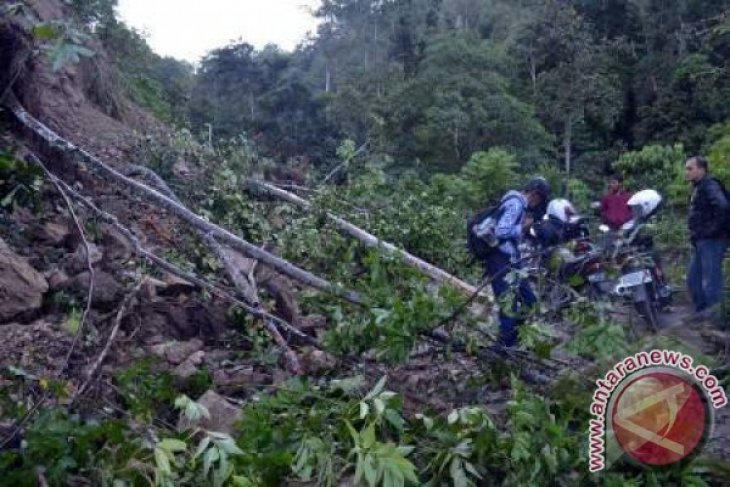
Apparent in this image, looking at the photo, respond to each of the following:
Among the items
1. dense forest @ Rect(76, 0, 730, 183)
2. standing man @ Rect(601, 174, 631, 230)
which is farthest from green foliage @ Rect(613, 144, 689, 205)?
standing man @ Rect(601, 174, 631, 230)

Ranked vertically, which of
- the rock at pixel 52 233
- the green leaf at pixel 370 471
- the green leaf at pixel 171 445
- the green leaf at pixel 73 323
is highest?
the rock at pixel 52 233

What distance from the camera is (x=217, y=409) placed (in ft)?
11.1

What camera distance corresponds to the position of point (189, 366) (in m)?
4.21

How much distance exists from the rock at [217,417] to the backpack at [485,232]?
2.27 metres

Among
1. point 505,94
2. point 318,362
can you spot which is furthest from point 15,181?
point 505,94

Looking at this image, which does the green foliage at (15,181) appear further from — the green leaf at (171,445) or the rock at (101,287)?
the green leaf at (171,445)

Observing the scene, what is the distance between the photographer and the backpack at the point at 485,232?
5.07 m

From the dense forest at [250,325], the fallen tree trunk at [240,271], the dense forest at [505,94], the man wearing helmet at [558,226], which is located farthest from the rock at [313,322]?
the dense forest at [505,94]

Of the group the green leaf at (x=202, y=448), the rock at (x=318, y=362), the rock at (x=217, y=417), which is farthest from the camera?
the rock at (x=318, y=362)

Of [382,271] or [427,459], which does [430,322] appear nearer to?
[382,271]

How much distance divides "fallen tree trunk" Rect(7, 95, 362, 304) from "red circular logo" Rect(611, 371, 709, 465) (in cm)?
166

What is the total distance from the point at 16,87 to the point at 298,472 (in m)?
5.67

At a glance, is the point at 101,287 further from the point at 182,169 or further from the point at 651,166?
the point at 651,166

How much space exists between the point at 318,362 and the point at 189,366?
0.72 m
